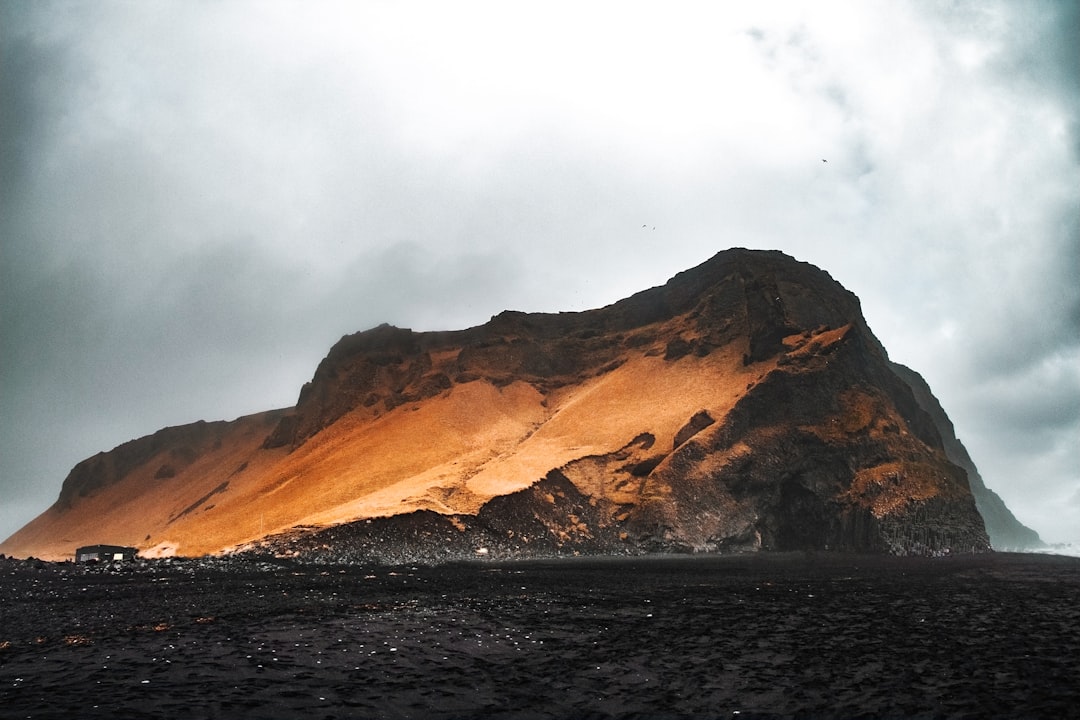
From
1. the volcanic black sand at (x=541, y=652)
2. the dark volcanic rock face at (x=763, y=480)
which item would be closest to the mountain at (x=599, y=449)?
the dark volcanic rock face at (x=763, y=480)

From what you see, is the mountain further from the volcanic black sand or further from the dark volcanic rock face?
the volcanic black sand

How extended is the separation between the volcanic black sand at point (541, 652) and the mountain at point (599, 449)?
43726 millimetres

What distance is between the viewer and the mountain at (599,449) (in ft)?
309

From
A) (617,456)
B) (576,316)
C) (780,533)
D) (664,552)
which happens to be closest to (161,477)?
(576,316)

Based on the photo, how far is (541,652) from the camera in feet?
82.0

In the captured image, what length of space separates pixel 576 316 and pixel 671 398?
56473 mm

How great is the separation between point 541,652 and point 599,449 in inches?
3457

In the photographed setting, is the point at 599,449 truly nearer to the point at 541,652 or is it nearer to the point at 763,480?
the point at 763,480

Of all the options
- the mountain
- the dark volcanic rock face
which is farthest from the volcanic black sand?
the mountain

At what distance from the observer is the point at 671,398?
126 m

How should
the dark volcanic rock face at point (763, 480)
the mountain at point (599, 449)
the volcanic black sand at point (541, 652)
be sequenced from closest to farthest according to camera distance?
the volcanic black sand at point (541, 652), the dark volcanic rock face at point (763, 480), the mountain at point (599, 449)

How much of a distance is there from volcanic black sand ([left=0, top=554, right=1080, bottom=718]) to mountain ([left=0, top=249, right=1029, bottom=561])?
4373 centimetres

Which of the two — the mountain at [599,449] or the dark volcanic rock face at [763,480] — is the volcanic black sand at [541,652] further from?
the mountain at [599,449]

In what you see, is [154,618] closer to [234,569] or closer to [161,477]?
[234,569]
